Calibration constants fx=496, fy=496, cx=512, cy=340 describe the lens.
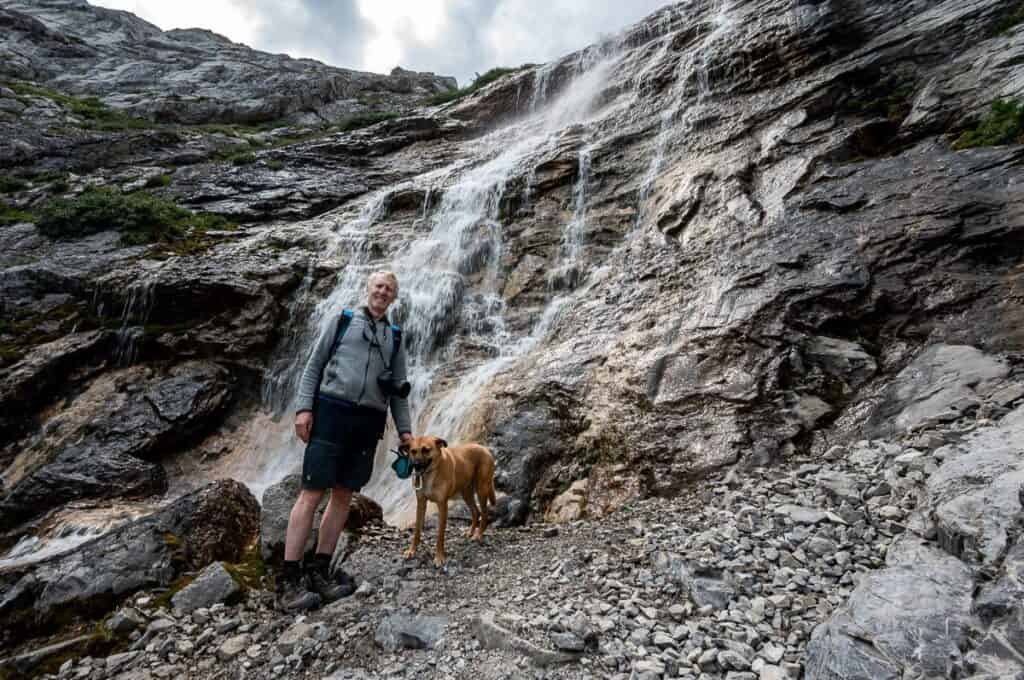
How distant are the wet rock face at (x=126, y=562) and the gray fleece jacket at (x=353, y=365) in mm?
2427

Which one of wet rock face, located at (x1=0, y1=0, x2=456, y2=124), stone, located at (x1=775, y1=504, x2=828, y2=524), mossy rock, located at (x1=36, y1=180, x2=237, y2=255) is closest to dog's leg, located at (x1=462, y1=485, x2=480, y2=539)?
stone, located at (x1=775, y1=504, x2=828, y2=524)

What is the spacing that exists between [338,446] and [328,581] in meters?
1.29

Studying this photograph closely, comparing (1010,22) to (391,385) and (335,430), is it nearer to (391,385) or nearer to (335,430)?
(391,385)

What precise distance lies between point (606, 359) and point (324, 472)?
493 centimetres

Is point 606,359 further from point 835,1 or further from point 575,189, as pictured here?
point 835,1

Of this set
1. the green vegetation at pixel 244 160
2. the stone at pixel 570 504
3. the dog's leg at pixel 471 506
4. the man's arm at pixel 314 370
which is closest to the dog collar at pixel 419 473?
the dog's leg at pixel 471 506

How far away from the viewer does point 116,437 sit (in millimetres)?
11555

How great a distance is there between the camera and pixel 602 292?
10.5 m

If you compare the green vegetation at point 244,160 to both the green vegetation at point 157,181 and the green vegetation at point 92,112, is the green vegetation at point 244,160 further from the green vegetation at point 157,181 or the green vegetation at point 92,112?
the green vegetation at point 92,112

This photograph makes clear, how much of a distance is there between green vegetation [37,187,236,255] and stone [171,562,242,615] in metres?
15.8

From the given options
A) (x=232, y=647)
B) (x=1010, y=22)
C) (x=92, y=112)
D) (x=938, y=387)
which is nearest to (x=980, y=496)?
(x=938, y=387)

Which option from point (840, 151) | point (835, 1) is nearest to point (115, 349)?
point (840, 151)

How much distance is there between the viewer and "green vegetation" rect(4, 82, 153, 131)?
1260 inches

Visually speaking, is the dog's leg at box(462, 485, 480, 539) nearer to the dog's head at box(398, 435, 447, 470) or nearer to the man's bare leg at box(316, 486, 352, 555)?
the dog's head at box(398, 435, 447, 470)
